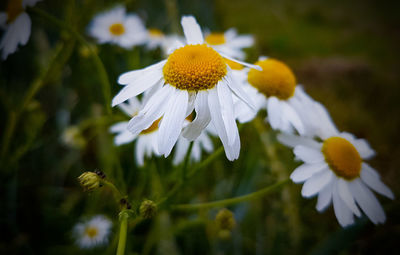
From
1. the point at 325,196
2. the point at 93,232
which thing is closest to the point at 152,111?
the point at 325,196

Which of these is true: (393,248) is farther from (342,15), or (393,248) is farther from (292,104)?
(342,15)

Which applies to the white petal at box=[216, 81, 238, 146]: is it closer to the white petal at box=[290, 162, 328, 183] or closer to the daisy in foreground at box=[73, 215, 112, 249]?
the white petal at box=[290, 162, 328, 183]

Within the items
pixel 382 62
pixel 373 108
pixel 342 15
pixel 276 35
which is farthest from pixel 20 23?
pixel 342 15

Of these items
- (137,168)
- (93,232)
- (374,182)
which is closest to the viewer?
(374,182)

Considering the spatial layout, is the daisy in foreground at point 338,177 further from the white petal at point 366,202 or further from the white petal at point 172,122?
the white petal at point 172,122

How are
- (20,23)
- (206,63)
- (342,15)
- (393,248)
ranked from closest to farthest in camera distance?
(206,63) → (20,23) → (393,248) → (342,15)

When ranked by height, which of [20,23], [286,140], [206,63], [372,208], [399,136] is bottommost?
[399,136]

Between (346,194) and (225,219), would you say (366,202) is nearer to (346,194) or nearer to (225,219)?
(346,194)

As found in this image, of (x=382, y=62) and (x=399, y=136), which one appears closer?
(x=399, y=136)
